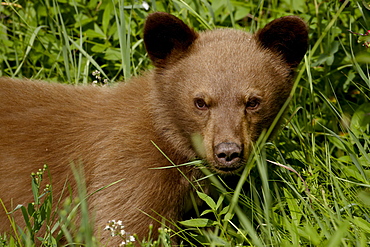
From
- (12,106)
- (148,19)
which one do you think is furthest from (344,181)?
(12,106)

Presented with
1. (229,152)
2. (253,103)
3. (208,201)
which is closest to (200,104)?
(253,103)

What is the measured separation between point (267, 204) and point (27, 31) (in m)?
3.72

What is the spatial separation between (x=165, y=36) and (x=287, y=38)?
895 mm

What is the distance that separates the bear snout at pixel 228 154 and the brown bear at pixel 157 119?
0.22ft

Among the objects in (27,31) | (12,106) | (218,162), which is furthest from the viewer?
(27,31)

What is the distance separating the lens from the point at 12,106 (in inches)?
179

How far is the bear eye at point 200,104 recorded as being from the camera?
4.16m

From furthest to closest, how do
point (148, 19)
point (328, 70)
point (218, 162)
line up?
point (328, 70) < point (148, 19) < point (218, 162)

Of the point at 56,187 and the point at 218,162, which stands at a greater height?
the point at 218,162

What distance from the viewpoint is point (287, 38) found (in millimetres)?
4414

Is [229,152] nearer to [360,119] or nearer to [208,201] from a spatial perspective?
[208,201]

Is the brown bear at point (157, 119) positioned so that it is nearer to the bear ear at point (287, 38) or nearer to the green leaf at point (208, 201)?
the bear ear at point (287, 38)

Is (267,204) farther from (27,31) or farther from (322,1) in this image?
(27,31)

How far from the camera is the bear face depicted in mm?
4027
